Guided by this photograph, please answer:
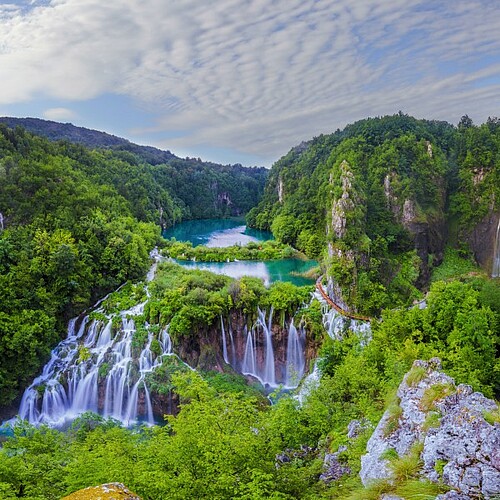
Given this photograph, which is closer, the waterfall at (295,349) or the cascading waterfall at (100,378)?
the cascading waterfall at (100,378)

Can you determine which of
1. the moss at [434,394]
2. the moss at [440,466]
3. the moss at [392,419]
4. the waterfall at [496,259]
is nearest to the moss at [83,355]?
the moss at [392,419]

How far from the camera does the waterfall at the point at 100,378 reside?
19.3 meters

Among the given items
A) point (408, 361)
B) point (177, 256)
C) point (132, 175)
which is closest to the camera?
point (408, 361)

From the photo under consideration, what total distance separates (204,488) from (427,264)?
132 ft

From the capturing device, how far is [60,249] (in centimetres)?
2425

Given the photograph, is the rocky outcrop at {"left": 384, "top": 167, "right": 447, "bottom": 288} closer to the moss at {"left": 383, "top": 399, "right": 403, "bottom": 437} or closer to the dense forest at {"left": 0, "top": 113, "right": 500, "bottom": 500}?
the dense forest at {"left": 0, "top": 113, "right": 500, "bottom": 500}

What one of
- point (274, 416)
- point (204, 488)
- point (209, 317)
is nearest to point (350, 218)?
point (209, 317)

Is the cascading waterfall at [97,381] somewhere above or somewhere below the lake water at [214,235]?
below

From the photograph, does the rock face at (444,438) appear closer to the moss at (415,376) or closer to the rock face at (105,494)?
the moss at (415,376)

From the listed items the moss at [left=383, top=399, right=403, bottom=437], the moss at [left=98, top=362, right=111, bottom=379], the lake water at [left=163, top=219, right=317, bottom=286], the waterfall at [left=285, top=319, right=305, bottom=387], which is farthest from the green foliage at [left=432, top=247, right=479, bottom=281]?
the moss at [left=383, top=399, right=403, bottom=437]

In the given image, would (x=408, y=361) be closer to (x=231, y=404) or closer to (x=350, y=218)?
(x=231, y=404)

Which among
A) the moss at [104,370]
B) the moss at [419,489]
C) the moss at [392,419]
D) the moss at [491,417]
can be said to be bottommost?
the moss at [104,370]

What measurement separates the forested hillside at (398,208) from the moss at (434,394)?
21.7 meters

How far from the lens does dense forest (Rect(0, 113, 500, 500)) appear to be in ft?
19.0
